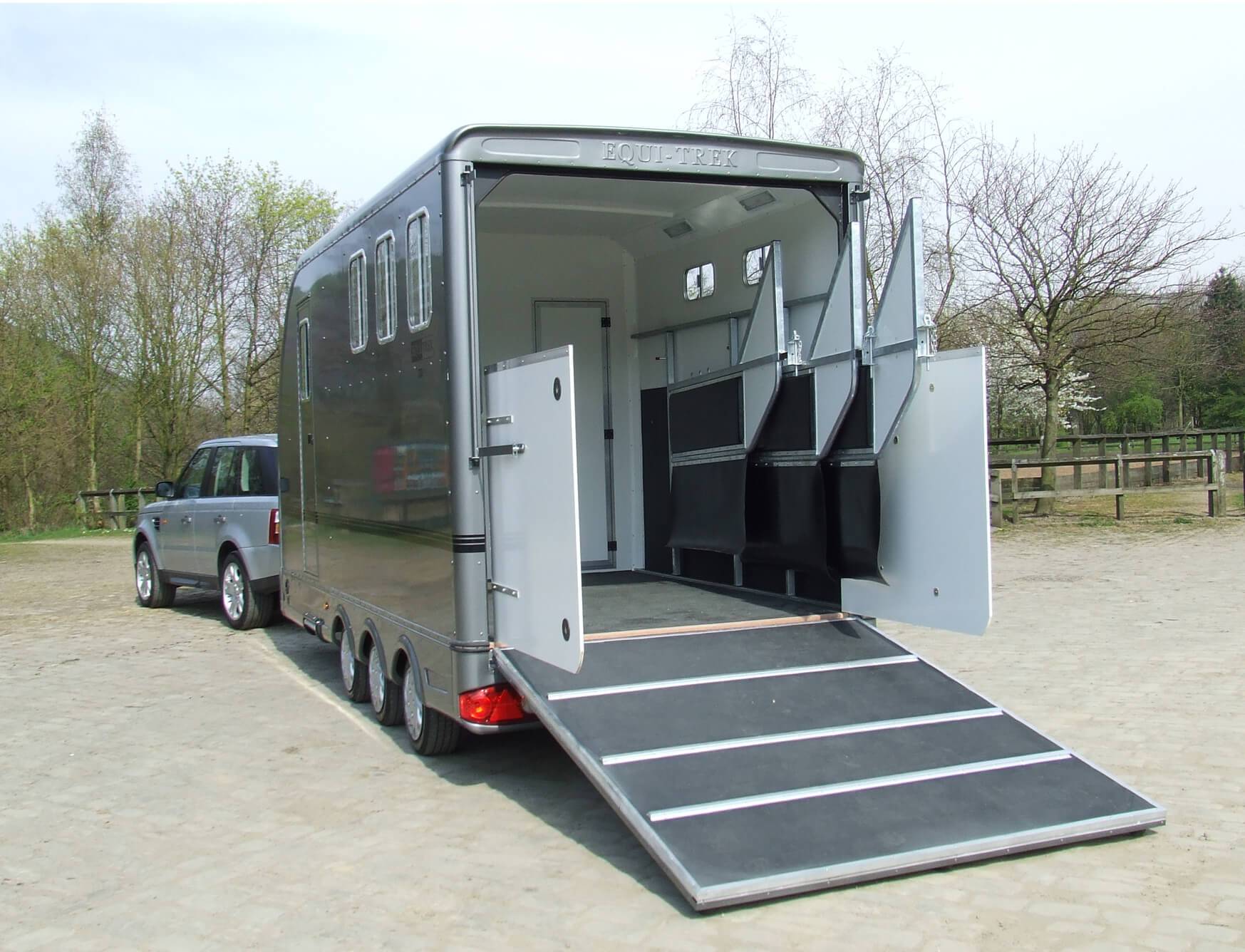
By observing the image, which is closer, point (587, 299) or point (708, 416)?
point (708, 416)

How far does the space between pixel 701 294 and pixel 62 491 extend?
25.1 metres

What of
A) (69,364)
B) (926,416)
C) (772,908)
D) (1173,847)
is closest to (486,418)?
(926,416)

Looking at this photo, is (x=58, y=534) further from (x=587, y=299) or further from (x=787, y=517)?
(x=787, y=517)

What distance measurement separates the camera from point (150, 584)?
13.0 meters

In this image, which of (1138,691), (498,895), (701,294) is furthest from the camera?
(701,294)

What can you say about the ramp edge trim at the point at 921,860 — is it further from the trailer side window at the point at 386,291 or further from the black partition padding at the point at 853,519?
the trailer side window at the point at 386,291

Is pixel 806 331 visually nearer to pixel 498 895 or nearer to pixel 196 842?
pixel 498 895

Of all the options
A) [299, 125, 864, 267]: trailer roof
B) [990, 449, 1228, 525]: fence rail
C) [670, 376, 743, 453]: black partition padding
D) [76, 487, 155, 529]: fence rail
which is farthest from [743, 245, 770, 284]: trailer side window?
Answer: [76, 487, 155, 529]: fence rail

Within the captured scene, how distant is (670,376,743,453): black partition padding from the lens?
23.1 ft

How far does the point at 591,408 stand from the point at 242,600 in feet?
15.0

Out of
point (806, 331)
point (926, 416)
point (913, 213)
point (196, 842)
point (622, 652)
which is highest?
point (913, 213)

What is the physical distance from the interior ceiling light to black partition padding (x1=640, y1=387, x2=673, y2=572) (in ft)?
5.49

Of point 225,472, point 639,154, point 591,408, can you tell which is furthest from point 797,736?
point 225,472

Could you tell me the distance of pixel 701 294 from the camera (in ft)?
25.5
